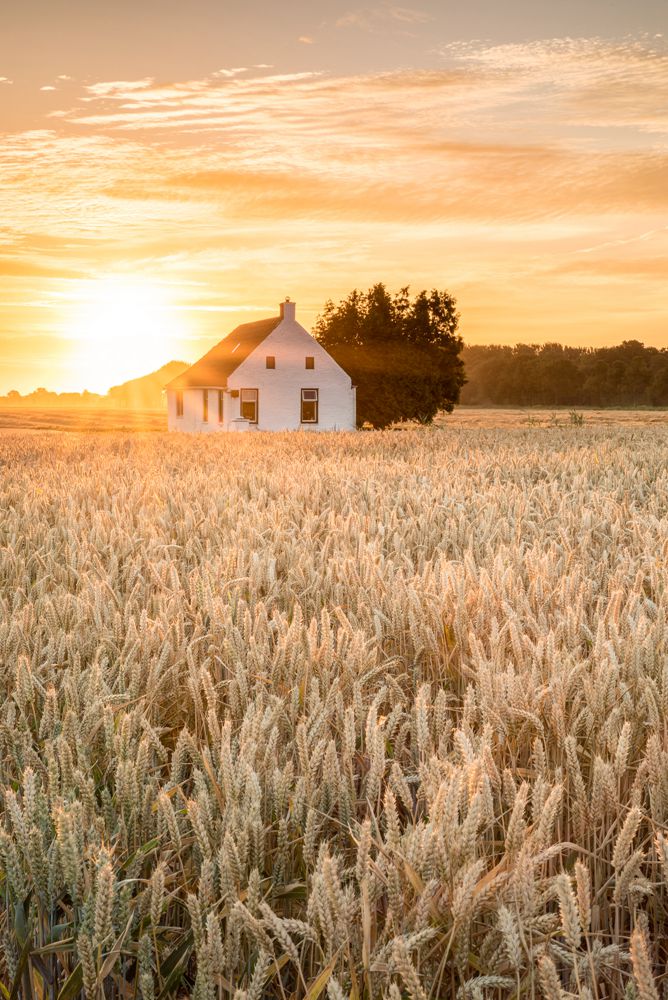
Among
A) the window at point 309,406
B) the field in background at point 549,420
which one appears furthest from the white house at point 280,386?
the field in background at point 549,420

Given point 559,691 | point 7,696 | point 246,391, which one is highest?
point 246,391

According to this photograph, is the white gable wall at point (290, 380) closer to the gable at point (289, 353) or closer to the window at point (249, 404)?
the gable at point (289, 353)

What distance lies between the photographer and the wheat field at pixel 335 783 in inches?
50.3

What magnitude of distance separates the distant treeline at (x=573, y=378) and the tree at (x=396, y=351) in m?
75.5

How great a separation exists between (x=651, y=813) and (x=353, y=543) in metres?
3.21

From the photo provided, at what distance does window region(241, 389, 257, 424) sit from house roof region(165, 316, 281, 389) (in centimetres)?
146

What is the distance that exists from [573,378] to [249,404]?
10019 cm

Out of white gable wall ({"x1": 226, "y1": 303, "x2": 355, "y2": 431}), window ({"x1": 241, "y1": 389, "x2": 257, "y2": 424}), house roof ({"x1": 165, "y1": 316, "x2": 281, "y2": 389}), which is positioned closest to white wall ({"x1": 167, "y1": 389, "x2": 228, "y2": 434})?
house roof ({"x1": 165, "y1": 316, "x2": 281, "y2": 389})

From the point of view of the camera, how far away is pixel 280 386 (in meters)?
50.9

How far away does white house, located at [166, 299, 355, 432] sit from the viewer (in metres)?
50.2

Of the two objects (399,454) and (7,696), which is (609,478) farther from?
(7,696)

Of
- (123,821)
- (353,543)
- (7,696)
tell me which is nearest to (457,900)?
(123,821)

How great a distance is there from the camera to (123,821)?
1614 millimetres

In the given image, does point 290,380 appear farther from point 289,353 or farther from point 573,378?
point 573,378
